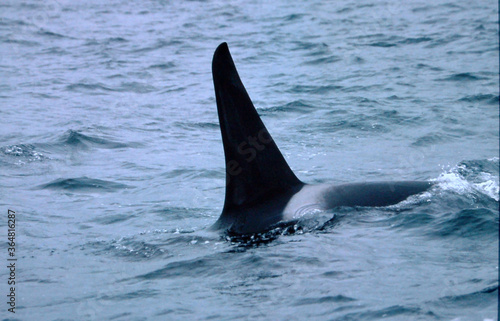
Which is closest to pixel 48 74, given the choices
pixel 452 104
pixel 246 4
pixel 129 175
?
pixel 129 175

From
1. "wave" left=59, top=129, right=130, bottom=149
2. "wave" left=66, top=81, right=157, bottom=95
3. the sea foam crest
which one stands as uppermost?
"wave" left=66, top=81, right=157, bottom=95

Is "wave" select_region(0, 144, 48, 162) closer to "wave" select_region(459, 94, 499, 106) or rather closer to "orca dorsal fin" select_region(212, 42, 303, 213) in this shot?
"orca dorsal fin" select_region(212, 42, 303, 213)

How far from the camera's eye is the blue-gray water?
5500 millimetres

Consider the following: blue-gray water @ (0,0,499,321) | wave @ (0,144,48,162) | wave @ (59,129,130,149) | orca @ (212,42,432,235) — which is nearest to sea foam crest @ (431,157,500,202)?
blue-gray water @ (0,0,499,321)

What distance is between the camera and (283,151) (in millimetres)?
11305

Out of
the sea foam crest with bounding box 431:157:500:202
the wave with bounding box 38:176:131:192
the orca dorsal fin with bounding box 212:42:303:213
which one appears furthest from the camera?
the wave with bounding box 38:176:131:192

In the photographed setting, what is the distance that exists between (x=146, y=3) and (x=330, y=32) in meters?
14.3

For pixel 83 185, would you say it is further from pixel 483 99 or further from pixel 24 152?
pixel 483 99

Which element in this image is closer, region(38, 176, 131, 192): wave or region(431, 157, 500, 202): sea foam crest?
region(431, 157, 500, 202): sea foam crest

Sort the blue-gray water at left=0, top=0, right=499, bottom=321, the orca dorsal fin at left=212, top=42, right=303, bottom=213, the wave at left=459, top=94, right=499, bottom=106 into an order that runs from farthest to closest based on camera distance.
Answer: the wave at left=459, top=94, right=499, bottom=106 → the orca dorsal fin at left=212, top=42, right=303, bottom=213 → the blue-gray water at left=0, top=0, right=499, bottom=321

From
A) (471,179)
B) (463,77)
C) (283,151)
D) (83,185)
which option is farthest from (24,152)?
(463,77)

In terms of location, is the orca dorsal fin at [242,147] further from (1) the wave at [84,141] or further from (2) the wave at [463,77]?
(2) the wave at [463,77]

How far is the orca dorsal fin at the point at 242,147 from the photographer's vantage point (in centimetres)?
644

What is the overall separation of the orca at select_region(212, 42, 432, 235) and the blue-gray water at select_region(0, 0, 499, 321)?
0.17 metres
